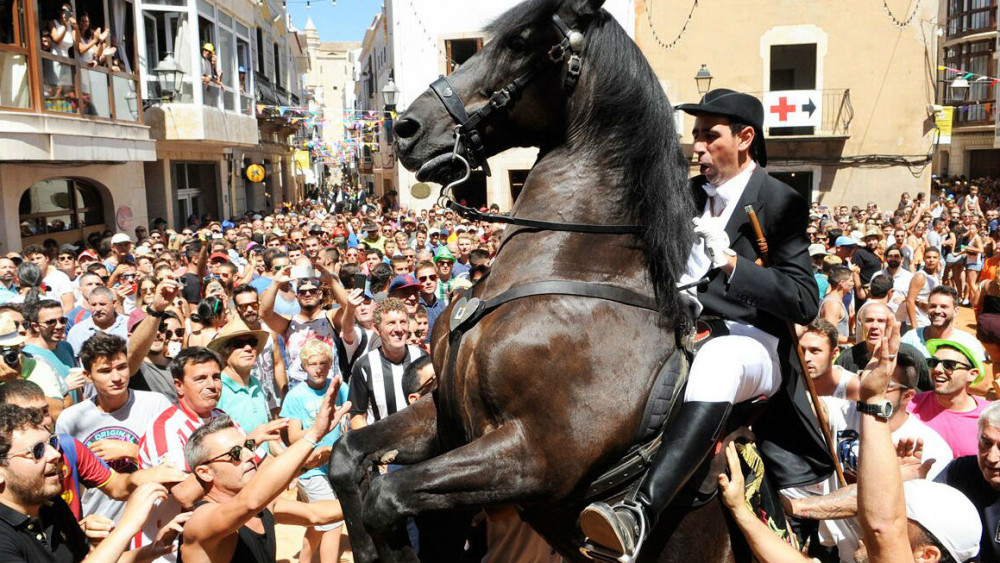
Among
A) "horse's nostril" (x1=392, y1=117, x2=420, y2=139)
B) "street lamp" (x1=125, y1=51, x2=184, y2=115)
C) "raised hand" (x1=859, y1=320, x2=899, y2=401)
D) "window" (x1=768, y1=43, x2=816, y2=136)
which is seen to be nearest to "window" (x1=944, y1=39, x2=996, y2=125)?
"window" (x1=768, y1=43, x2=816, y2=136)

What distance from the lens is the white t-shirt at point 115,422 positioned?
455 centimetres

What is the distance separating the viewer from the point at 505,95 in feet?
10.4

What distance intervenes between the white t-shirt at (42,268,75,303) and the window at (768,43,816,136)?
69.6 feet

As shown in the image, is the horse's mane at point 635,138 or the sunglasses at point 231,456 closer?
the horse's mane at point 635,138

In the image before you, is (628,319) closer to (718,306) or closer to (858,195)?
(718,306)

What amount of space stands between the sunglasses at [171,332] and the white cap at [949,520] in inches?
219

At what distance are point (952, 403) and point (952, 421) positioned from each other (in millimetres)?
145

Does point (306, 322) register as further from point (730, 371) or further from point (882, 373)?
point (882, 373)

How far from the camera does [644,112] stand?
10.1ft

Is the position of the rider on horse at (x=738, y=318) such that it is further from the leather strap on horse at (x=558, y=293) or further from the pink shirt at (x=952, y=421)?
the pink shirt at (x=952, y=421)

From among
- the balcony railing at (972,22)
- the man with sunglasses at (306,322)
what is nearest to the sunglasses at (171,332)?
the man with sunglasses at (306,322)

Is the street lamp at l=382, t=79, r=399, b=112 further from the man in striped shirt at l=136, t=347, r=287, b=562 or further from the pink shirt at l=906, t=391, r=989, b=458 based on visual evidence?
the pink shirt at l=906, t=391, r=989, b=458

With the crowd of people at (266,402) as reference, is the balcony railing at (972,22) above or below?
above

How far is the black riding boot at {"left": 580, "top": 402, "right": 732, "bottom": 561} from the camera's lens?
2662 millimetres
